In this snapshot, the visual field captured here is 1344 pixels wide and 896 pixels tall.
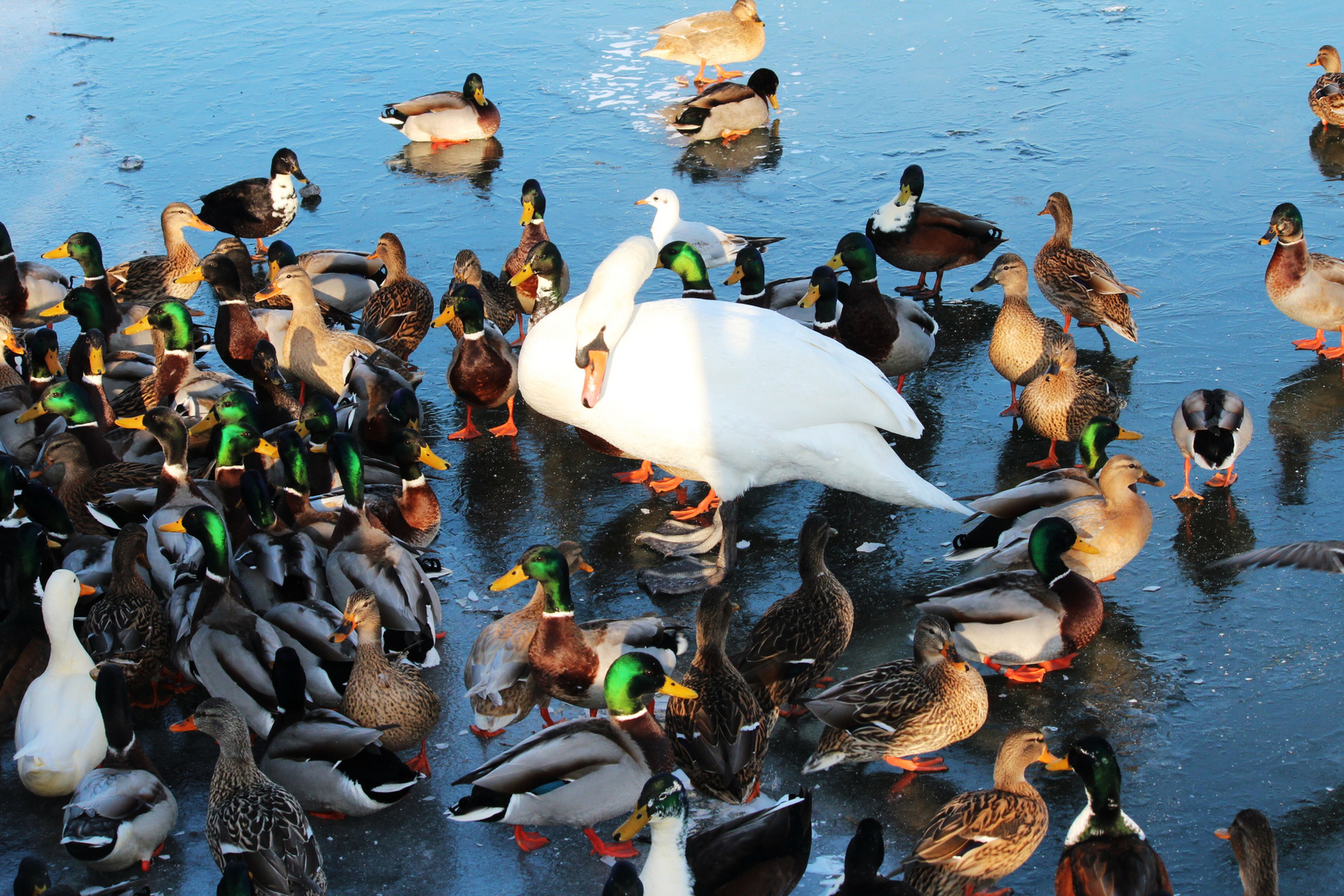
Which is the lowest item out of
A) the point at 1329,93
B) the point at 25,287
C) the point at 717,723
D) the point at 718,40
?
the point at 717,723

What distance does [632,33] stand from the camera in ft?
40.5

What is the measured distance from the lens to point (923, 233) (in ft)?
24.6

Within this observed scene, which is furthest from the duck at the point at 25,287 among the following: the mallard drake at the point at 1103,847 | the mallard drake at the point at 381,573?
the mallard drake at the point at 1103,847

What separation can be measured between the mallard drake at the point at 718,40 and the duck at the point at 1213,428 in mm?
6545

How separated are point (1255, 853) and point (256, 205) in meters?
7.30

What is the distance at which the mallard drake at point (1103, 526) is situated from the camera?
16.5 ft

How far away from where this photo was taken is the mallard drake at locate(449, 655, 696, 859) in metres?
3.90

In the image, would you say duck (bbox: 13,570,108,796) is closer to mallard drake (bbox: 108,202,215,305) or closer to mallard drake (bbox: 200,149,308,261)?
mallard drake (bbox: 108,202,215,305)

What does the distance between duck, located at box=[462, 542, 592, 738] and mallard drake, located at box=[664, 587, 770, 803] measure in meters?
0.56

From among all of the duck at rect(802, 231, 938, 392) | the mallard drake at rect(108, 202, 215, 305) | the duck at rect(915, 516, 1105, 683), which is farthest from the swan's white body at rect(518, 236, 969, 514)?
the mallard drake at rect(108, 202, 215, 305)

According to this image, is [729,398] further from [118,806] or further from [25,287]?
[25,287]

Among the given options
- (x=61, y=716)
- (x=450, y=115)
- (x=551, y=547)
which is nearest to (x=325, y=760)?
(x=61, y=716)

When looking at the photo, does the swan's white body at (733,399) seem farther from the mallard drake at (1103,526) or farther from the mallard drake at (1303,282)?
the mallard drake at (1303,282)

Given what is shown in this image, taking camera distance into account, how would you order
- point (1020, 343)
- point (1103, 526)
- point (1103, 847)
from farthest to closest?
point (1020, 343), point (1103, 526), point (1103, 847)
